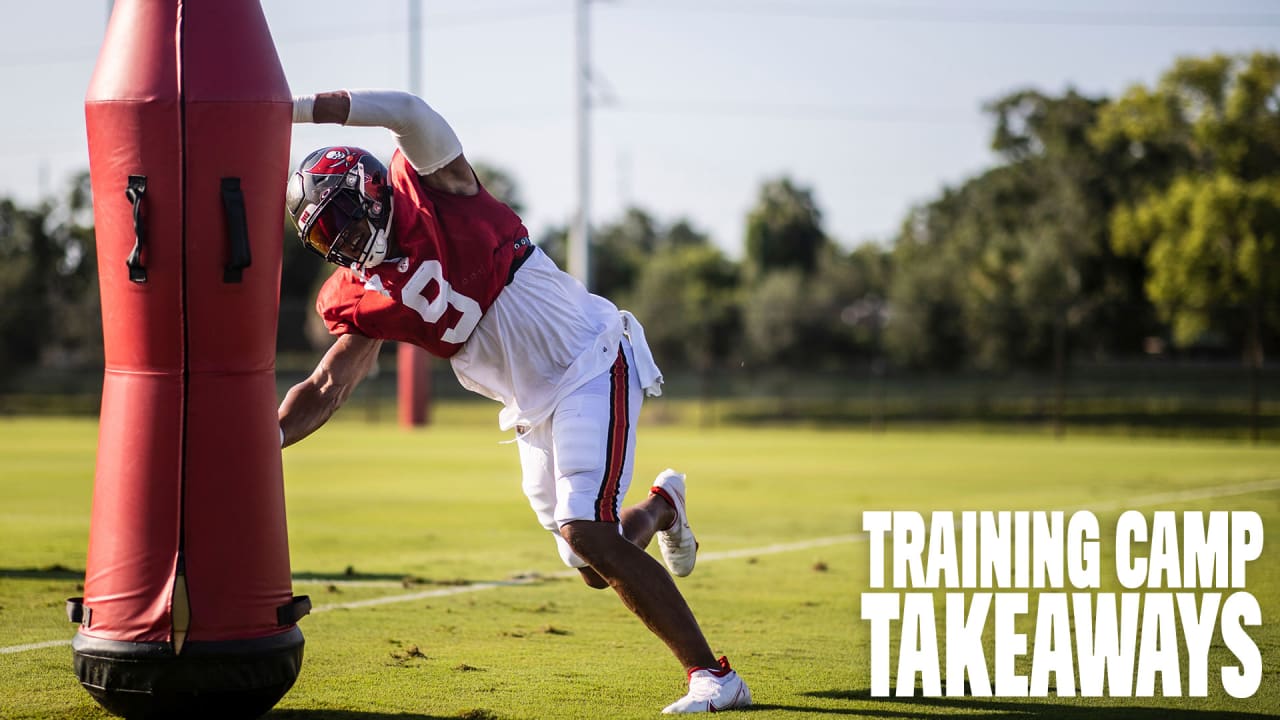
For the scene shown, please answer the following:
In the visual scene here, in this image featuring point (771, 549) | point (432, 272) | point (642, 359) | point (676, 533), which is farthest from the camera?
point (771, 549)

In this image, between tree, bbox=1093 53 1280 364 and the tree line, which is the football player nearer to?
the tree line

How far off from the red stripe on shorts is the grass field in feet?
2.19

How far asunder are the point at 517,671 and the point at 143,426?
181 cm

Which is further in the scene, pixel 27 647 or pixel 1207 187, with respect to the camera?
pixel 1207 187

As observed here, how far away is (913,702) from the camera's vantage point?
16.8 ft

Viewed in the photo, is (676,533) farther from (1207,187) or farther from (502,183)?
(502,183)

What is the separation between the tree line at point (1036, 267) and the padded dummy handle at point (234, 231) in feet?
103

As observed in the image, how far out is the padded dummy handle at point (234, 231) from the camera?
4402mm

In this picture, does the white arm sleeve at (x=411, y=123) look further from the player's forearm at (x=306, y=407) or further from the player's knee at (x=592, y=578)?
the player's knee at (x=592, y=578)

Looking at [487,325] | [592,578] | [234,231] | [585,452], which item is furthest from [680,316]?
[234,231]

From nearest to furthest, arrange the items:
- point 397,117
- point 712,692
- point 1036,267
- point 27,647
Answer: point 397,117, point 712,692, point 27,647, point 1036,267


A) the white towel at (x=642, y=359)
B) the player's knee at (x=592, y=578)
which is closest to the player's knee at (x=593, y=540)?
the player's knee at (x=592, y=578)

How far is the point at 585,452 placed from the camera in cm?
493

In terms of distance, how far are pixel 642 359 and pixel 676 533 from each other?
793 millimetres
